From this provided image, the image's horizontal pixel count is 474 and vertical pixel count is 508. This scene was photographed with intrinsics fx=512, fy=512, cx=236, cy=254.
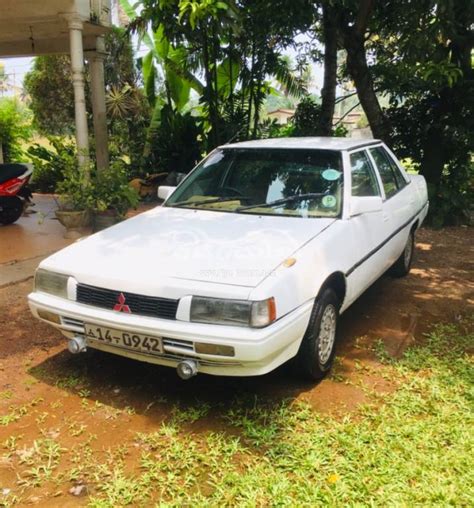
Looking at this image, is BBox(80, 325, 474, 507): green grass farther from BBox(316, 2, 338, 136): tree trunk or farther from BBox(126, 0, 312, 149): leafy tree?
BBox(316, 2, 338, 136): tree trunk

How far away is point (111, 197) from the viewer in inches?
280

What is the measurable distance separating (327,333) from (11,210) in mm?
6565

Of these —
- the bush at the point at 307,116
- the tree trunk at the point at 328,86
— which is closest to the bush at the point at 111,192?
the tree trunk at the point at 328,86

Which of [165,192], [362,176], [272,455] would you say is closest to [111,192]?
[165,192]

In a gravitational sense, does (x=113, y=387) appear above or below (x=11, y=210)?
below

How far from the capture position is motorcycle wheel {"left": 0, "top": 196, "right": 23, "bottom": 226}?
323 inches

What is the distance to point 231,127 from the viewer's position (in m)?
11.2

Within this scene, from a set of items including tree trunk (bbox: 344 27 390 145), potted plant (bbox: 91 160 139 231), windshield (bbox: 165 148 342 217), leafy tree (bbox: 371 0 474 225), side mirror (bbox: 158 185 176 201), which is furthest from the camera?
leafy tree (bbox: 371 0 474 225)

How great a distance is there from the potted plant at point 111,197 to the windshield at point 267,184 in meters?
2.89

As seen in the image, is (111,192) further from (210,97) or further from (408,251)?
(210,97)

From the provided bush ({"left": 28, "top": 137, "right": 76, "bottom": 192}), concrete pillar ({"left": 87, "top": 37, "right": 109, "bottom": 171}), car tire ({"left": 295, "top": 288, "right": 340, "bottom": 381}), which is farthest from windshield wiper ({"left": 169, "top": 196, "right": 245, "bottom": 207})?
bush ({"left": 28, "top": 137, "right": 76, "bottom": 192})

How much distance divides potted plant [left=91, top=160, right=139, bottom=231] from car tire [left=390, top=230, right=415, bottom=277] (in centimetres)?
366

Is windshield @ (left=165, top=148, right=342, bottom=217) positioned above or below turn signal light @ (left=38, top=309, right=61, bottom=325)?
above

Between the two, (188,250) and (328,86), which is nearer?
(188,250)
